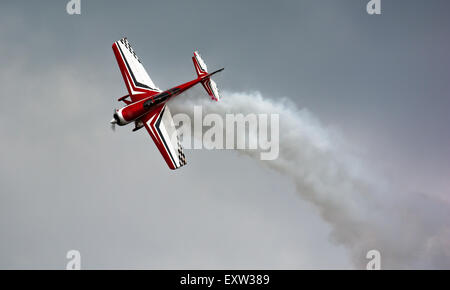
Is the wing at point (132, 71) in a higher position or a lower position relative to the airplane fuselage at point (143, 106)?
higher

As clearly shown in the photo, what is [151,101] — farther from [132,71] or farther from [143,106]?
[132,71]

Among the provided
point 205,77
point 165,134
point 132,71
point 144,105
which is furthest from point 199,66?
point 165,134

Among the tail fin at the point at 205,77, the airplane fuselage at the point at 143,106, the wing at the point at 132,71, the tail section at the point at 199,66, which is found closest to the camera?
the airplane fuselage at the point at 143,106

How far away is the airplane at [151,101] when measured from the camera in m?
22.3

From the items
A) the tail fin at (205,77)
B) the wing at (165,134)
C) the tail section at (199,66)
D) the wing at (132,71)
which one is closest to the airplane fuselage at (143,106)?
the wing at (165,134)

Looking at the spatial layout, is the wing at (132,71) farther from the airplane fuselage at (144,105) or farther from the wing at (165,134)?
the wing at (165,134)

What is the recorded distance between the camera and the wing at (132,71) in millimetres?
23734

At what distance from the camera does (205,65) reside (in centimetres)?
2570

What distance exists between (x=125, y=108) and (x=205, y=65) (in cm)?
662

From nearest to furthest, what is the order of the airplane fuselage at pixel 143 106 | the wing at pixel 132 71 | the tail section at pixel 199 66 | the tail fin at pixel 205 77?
the airplane fuselage at pixel 143 106, the wing at pixel 132 71, the tail fin at pixel 205 77, the tail section at pixel 199 66

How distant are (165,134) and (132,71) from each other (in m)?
4.96

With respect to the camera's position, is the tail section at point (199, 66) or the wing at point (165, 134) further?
the tail section at point (199, 66)

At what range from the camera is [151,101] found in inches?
892

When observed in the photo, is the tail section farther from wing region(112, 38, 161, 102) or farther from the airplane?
wing region(112, 38, 161, 102)
